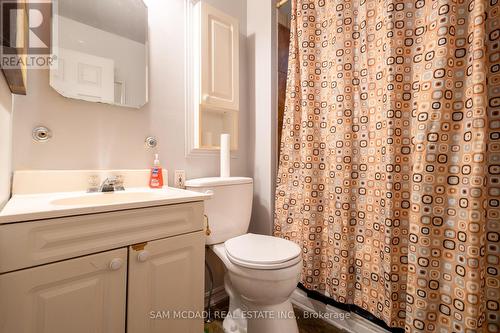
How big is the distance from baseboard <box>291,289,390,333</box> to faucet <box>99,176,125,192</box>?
4.13ft

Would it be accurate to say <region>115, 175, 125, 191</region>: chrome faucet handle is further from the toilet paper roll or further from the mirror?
the toilet paper roll

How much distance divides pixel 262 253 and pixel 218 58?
3.94ft

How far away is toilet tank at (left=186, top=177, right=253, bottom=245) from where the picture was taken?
4.15ft

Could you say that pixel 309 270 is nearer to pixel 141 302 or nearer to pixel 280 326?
pixel 280 326

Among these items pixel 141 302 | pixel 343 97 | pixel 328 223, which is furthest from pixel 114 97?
pixel 328 223

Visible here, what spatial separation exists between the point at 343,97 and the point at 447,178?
1.93 feet

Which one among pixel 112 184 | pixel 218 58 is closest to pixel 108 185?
pixel 112 184

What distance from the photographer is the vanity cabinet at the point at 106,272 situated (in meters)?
0.60

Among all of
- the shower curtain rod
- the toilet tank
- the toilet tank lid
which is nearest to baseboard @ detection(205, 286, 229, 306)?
the toilet tank

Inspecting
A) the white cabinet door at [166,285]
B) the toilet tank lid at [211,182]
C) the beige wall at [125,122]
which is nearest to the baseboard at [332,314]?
the beige wall at [125,122]

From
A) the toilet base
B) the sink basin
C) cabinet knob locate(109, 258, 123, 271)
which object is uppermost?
the sink basin

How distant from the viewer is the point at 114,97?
114cm

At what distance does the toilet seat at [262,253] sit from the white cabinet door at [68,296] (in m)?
0.46

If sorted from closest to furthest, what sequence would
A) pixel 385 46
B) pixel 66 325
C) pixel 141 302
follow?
pixel 66 325
pixel 141 302
pixel 385 46
